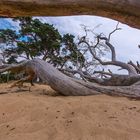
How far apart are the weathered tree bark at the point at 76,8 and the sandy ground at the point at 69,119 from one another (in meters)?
2.68

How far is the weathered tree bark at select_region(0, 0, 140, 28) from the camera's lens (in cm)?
163

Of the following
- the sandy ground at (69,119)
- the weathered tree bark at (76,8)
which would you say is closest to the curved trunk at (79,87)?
the sandy ground at (69,119)

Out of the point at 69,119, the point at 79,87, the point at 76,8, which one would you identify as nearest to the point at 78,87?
the point at 79,87

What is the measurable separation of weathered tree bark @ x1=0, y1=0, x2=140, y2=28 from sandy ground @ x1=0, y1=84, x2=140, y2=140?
8.80ft

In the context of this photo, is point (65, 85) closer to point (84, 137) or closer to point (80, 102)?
point (80, 102)

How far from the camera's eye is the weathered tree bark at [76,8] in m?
1.63

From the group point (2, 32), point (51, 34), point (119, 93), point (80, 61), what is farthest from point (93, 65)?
point (119, 93)

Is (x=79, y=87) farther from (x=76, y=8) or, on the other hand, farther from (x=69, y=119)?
(x=76, y=8)

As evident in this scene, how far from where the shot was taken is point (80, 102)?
5.72 metres

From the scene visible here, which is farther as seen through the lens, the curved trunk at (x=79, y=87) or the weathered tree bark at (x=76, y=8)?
the curved trunk at (x=79, y=87)

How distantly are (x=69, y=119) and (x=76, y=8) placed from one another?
10.7 ft

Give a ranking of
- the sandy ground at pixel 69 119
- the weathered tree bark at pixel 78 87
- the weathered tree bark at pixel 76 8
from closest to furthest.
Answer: the weathered tree bark at pixel 76 8
the sandy ground at pixel 69 119
the weathered tree bark at pixel 78 87

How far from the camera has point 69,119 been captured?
190 inches

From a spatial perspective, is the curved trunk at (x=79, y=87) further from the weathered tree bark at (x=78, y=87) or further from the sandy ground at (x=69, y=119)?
the sandy ground at (x=69, y=119)
